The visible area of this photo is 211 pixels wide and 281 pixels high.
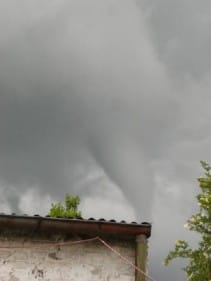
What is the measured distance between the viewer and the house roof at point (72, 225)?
30.4 feet

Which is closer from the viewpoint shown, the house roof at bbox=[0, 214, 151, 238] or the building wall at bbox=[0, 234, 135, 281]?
the building wall at bbox=[0, 234, 135, 281]

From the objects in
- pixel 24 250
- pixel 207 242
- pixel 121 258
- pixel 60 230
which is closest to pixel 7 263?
pixel 24 250

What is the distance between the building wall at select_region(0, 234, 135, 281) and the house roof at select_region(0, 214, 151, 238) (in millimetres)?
336

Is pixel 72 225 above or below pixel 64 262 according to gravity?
above

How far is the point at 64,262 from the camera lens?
30.4ft

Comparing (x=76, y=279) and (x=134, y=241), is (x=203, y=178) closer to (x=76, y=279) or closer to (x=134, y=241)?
(x=134, y=241)

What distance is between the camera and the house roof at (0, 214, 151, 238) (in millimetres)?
9273

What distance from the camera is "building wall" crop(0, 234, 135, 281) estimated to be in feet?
29.8

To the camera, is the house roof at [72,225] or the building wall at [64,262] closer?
the building wall at [64,262]

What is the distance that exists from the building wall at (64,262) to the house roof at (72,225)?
0.34 m

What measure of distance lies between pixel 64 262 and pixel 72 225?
799 millimetres

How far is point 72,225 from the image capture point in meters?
9.34

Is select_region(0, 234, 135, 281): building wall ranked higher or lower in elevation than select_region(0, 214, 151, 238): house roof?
lower

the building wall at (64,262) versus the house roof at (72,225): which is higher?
the house roof at (72,225)
